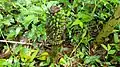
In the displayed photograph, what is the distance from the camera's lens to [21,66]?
1.94m

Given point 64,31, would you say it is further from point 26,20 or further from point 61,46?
point 26,20

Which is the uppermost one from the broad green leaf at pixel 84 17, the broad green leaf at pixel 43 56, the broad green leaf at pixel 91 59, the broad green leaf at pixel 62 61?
the broad green leaf at pixel 84 17

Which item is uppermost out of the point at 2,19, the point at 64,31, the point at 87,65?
the point at 2,19

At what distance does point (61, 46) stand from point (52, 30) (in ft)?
0.53

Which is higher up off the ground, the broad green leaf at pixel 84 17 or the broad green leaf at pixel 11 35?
the broad green leaf at pixel 84 17

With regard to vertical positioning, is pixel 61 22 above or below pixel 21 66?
above

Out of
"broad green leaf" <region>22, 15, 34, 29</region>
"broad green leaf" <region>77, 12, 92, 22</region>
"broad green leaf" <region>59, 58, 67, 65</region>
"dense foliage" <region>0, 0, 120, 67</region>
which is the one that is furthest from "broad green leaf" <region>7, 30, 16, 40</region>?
"broad green leaf" <region>77, 12, 92, 22</region>

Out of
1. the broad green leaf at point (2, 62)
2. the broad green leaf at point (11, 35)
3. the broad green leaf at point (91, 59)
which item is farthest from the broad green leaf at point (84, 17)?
the broad green leaf at point (2, 62)

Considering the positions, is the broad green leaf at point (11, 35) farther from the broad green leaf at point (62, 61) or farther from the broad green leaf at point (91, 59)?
the broad green leaf at point (91, 59)

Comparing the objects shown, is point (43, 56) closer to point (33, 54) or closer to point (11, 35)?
point (33, 54)

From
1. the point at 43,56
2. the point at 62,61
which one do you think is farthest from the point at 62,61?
the point at 43,56

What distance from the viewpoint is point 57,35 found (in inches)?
78.6

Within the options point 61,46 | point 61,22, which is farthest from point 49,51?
point 61,22

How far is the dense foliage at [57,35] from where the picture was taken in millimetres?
1971
